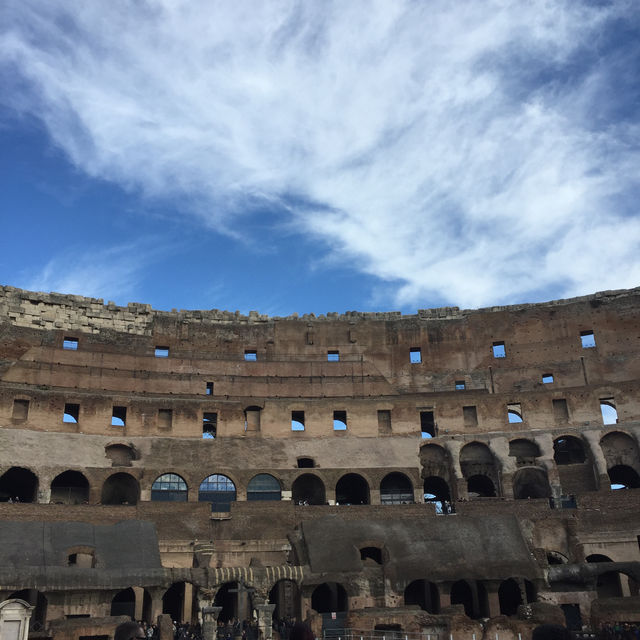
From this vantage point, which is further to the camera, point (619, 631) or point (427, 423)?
point (427, 423)

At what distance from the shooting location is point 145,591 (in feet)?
101

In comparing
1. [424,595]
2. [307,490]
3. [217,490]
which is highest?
[307,490]

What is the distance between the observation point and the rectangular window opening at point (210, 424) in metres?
42.8

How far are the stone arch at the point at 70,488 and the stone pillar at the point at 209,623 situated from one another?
13.4 m

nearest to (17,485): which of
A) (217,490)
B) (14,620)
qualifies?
(217,490)

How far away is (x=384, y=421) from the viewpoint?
43.9 meters

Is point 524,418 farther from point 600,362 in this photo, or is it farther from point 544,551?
point 544,551

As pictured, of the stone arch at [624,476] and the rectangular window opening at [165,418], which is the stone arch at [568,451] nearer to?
the stone arch at [624,476]

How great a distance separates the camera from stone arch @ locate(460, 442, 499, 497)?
4172cm

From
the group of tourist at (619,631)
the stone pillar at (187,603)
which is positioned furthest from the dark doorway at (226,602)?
the group of tourist at (619,631)

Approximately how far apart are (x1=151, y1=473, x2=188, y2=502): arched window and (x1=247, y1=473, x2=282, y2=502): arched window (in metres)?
3.42

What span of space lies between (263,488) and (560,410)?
18.2 meters

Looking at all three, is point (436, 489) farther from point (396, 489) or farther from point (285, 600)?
point (285, 600)

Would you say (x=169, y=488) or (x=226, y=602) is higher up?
(x=169, y=488)
